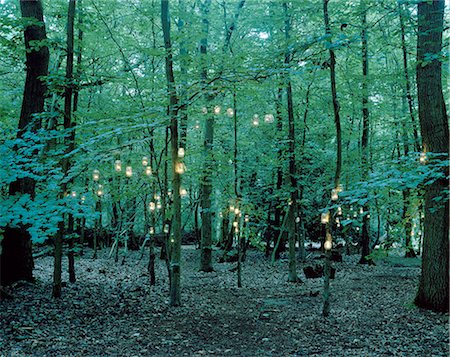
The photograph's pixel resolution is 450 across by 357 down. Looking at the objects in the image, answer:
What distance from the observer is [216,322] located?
293 inches

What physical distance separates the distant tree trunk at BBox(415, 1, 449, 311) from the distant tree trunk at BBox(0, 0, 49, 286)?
28.3 feet

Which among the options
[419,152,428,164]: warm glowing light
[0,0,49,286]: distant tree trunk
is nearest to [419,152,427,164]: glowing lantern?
[419,152,428,164]: warm glowing light

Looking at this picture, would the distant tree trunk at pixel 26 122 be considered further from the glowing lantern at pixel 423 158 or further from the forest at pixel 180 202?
the glowing lantern at pixel 423 158

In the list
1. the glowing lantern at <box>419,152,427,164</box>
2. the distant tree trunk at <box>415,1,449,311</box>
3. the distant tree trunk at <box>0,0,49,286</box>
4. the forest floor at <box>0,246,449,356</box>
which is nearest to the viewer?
the glowing lantern at <box>419,152,427,164</box>

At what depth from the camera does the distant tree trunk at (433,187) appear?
7.50 m

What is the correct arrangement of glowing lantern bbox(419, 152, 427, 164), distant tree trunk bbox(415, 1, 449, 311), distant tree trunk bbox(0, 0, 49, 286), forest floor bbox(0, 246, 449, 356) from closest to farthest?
glowing lantern bbox(419, 152, 427, 164)
forest floor bbox(0, 246, 449, 356)
distant tree trunk bbox(415, 1, 449, 311)
distant tree trunk bbox(0, 0, 49, 286)

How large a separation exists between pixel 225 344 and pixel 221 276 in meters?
7.68

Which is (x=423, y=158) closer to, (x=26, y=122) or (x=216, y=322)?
(x=216, y=322)

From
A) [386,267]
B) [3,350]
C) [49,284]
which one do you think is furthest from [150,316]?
[386,267]

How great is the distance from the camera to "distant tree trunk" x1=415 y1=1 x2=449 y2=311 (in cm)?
750

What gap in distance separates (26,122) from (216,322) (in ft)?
21.1

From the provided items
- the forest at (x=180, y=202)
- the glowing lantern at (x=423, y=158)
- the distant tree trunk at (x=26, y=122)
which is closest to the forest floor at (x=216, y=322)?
the forest at (x=180, y=202)

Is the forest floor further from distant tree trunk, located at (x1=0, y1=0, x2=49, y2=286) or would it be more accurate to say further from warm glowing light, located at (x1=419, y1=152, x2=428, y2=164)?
warm glowing light, located at (x1=419, y1=152, x2=428, y2=164)

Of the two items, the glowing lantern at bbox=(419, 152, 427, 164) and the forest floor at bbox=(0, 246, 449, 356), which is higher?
the glowing lantern at bbox=(419, 152, 427, 164)
